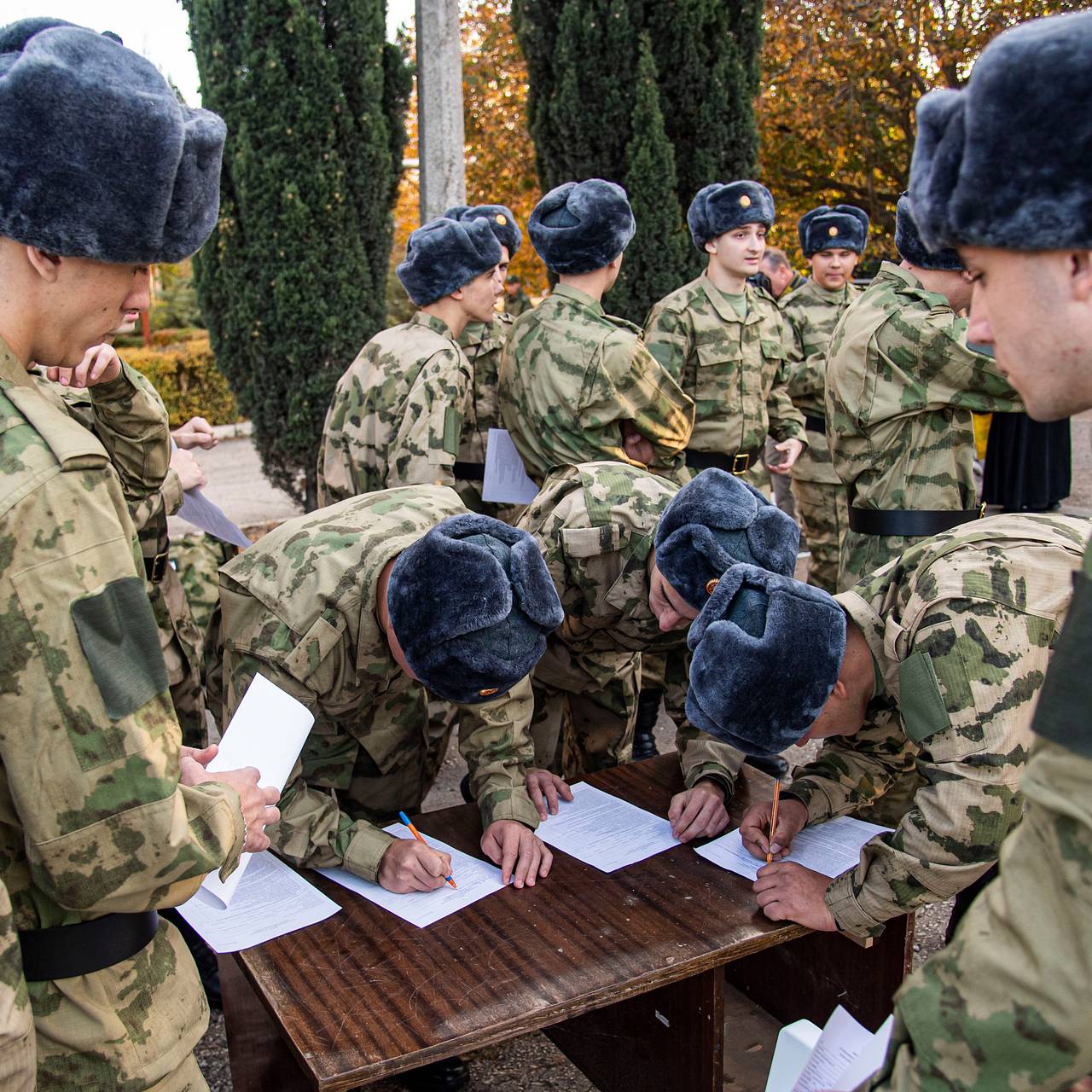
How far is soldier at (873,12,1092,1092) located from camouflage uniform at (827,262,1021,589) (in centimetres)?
235

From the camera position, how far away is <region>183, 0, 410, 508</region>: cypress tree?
6332 mm

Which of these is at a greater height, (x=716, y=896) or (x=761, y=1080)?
(x=716, y=896)

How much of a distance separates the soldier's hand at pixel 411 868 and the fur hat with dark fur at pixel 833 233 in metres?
4.73

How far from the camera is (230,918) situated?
2.08m

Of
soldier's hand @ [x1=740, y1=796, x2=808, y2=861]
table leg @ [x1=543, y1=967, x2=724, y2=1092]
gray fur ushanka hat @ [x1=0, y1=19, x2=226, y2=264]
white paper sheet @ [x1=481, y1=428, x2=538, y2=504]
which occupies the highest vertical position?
gray fur ushanka hat @ [x1=0, y1=19, x2=226, y2=264]

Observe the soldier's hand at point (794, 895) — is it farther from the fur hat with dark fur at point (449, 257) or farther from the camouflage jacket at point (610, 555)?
the fur hat with dark fur at point (449, 257)

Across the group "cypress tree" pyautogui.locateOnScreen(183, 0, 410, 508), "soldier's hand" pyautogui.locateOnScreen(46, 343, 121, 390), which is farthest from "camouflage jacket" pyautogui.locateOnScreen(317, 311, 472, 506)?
"cypress tree" pyautogui.locateOnScreen(183, 0, 410, 508)

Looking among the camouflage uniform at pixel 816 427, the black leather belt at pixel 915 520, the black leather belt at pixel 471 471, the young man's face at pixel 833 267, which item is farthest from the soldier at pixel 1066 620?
the young man's face at pixel 833 267

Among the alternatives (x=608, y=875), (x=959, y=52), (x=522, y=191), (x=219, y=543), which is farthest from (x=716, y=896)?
(x=522, y=191)

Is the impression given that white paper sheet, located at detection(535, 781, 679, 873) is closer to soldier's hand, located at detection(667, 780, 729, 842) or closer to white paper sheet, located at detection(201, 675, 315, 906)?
soldier's hand, located at detection(667, 780, 729, 842)

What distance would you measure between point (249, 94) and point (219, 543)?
3.85 meters

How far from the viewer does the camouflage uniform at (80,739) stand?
1.14m

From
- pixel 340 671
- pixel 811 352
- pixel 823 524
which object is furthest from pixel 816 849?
pixel 811 352

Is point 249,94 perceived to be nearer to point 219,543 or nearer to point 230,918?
point 219,543
